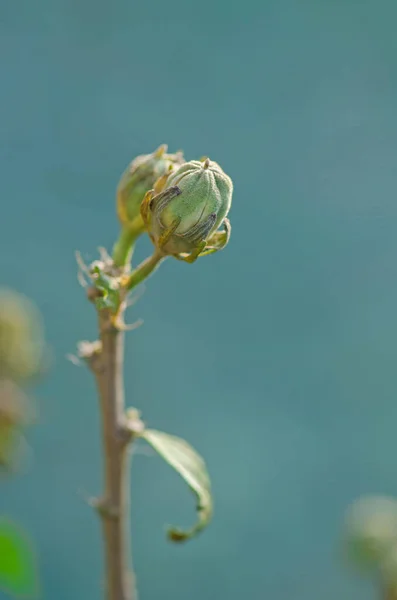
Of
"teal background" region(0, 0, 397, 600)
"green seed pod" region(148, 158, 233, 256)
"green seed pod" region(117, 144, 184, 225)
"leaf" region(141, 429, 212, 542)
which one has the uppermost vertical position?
"teal background" region(0, 0, 397, 600)

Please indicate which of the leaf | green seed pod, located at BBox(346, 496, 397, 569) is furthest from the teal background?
the leaf

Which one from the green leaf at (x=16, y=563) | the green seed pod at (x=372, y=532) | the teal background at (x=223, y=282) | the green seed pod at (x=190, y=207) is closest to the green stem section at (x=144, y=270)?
the green seed pod at (x=190, y=207)

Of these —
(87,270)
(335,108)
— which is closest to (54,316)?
(335,108)

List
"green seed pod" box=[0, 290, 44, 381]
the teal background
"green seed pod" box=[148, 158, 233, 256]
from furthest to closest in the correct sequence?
the teal background < "green seed pod" box=[0, 290, 44, 381] < "green seed pod" box=[148, 158, 233, 256]

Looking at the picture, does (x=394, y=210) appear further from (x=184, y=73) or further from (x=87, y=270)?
(x=87, y=270)

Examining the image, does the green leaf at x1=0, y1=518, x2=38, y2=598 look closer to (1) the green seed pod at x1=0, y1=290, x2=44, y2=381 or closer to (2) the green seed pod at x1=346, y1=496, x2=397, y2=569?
(1) the green seed pod at x1=0, y1=290, x2=44, y2=381

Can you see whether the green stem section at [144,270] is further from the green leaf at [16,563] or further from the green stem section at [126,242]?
the green leaf at [16,563]

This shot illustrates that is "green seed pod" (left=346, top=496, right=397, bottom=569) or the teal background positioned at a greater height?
the teal background

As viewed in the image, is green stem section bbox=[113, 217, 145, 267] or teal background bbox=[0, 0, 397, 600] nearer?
green stem section bbox=[113, 217, 145, 267]
